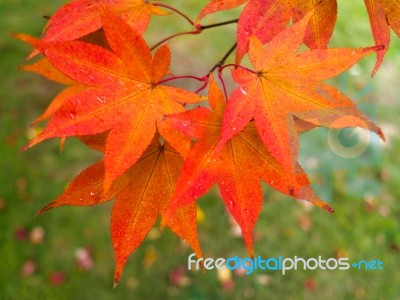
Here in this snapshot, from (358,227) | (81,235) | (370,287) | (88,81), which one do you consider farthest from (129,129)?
(358,227)

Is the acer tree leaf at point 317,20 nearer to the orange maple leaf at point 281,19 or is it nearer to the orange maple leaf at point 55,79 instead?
the orange maple leaf at point 281,19

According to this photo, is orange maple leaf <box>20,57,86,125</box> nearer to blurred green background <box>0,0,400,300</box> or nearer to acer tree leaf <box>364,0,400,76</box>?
acer tree leaf <box>364,0,400,76</box>

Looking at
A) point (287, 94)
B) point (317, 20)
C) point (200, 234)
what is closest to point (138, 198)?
point (287, 94)

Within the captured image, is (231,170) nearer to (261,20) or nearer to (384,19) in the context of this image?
(261,20)

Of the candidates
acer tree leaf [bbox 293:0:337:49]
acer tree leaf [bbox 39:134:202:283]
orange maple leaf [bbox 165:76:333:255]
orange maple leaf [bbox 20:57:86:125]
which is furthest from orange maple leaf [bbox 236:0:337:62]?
orange maple leaf [bbox 20:57:86:125]

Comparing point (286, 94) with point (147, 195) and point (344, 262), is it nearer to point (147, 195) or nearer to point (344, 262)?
point (147, 195)
